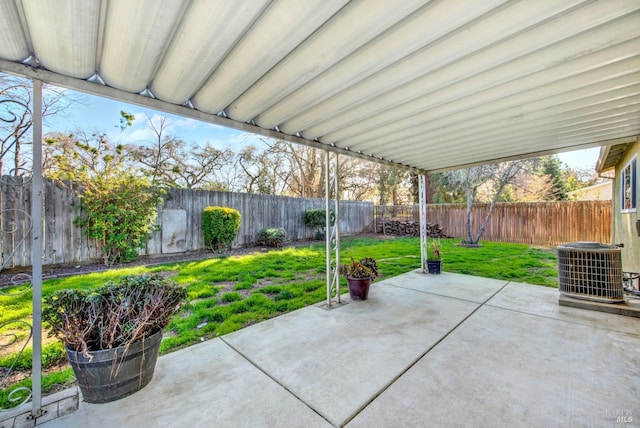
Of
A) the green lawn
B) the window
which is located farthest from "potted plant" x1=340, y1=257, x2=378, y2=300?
the window

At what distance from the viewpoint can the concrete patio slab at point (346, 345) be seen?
1786 millimetres

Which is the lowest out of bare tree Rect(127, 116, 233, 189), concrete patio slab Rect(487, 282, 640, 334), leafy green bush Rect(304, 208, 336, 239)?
concrete patio slab Rect(487, 282, 640, 334)

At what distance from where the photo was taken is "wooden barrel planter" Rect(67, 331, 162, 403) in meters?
1.60

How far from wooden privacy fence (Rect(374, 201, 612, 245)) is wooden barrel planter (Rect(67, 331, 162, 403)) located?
11485 mm

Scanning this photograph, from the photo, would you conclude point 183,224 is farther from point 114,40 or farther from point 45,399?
point 114,40

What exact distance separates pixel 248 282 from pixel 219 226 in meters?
3.12

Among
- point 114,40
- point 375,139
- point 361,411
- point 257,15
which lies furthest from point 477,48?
point 361,411

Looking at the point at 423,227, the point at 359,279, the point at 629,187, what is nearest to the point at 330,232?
the point at 359,279

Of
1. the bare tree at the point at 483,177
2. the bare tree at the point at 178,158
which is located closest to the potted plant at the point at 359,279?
the bare tree at the point at 483,177

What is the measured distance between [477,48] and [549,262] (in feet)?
22.7

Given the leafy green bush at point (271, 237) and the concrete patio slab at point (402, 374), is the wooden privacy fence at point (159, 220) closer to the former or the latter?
the leafy green bush at point (271, 237)

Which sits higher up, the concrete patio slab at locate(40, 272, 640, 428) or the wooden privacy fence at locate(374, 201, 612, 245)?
the wooden privacy fence at locate(374, 201, 612, 245)

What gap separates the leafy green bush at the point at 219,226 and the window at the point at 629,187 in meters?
7.90

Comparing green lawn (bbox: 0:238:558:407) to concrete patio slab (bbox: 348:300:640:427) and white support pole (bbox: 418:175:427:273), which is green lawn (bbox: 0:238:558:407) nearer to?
white support pole (bbox: 418:175:427:273)
